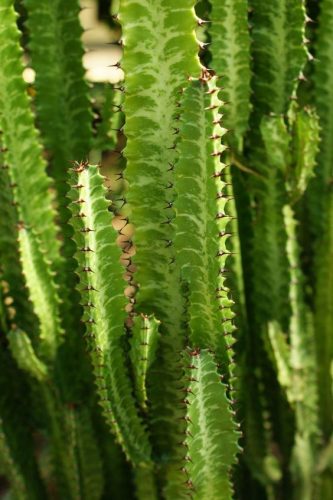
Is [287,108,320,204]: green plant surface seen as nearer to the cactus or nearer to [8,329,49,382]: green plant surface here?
the cactus

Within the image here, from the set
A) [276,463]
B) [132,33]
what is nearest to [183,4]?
[132,33]

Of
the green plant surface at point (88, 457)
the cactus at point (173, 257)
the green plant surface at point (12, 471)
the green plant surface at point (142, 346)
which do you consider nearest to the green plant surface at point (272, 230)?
the cactus at point (173, 257)

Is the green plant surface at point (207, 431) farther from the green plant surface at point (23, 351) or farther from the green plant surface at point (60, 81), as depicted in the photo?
the green plant surface at point (60, 81)

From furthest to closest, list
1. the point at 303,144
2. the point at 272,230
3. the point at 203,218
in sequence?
the point at 272,230
the point at 303,144
the point at 203,218

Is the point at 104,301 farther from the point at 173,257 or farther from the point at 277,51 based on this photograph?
the point at 277,51

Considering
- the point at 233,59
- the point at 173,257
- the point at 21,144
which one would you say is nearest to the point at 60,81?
the point at 21,144

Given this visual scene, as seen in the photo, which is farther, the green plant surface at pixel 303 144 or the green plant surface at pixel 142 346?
the green plant surface at pixel 303 144

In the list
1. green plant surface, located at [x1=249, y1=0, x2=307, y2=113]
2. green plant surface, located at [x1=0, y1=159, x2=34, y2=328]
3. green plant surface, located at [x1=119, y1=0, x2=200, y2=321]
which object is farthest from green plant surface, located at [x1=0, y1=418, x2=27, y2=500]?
green plant surface, located at [x1=249, y1=0, x2=307, y2=113]

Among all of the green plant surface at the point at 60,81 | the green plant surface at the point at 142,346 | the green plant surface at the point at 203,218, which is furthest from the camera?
the green plant surface at the point at 60,81
